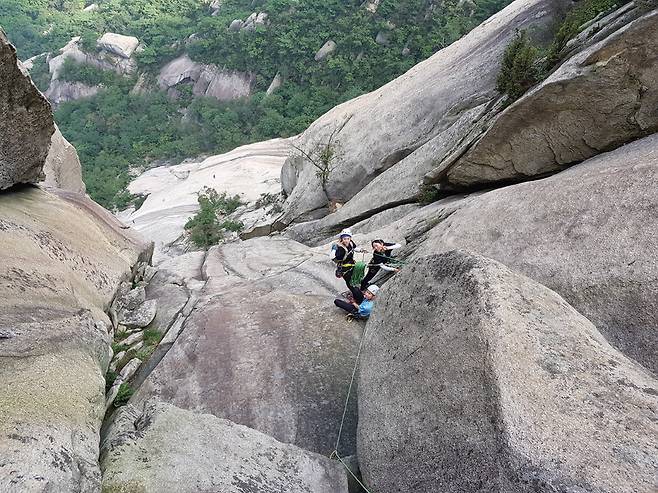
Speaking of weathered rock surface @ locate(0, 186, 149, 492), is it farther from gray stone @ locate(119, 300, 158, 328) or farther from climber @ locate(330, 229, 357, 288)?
climber @ locate(330, 229, 357, 288)

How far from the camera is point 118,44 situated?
3152 inches

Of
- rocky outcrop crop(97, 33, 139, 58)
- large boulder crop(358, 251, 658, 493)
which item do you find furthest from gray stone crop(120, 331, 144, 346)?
rocky outcrop crop(97, 33, 139, 58)

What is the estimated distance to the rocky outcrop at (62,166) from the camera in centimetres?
1597

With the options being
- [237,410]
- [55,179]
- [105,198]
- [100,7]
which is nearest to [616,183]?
[237,410]

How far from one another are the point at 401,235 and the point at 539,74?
4911 millimetres

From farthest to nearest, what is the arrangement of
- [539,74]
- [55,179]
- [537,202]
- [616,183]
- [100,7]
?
[100,7] → [55,179] → [539,74] → [537,202] → [616,183]

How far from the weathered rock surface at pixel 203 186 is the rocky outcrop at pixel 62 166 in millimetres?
8481

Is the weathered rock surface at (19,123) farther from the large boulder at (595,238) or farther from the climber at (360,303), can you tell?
the large boulder at (595,238)

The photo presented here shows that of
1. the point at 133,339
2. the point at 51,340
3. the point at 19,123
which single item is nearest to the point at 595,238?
the point at 51,340

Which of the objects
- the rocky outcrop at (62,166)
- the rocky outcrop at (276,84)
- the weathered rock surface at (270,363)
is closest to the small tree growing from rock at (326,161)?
the rocky outcrop at (62,166)

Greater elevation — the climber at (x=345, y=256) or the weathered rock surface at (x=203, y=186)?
the climber at (x=345, y=256)

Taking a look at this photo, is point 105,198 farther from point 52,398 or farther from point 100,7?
point 100,7

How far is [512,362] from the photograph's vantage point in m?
4.07

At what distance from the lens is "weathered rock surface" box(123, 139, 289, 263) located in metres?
31.7
